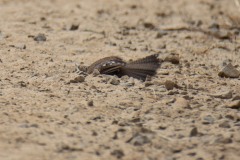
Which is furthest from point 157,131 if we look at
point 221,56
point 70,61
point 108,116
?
point 221,56

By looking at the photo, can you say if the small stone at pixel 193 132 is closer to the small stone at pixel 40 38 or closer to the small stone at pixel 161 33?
the small stone at pixel 40 38

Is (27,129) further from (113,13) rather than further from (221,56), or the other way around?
(113,13)

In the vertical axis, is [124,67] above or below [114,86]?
above

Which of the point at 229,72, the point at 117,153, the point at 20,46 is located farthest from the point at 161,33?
the point at 117,153

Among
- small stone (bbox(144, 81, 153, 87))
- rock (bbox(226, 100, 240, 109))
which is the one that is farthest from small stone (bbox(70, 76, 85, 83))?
rock (bbox(226, 100, 240, 109))

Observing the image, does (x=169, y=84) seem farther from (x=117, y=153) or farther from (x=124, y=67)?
(x=117, y=153)

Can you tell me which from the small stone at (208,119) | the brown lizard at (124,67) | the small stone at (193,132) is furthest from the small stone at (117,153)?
the brown lizard at (124,67)
